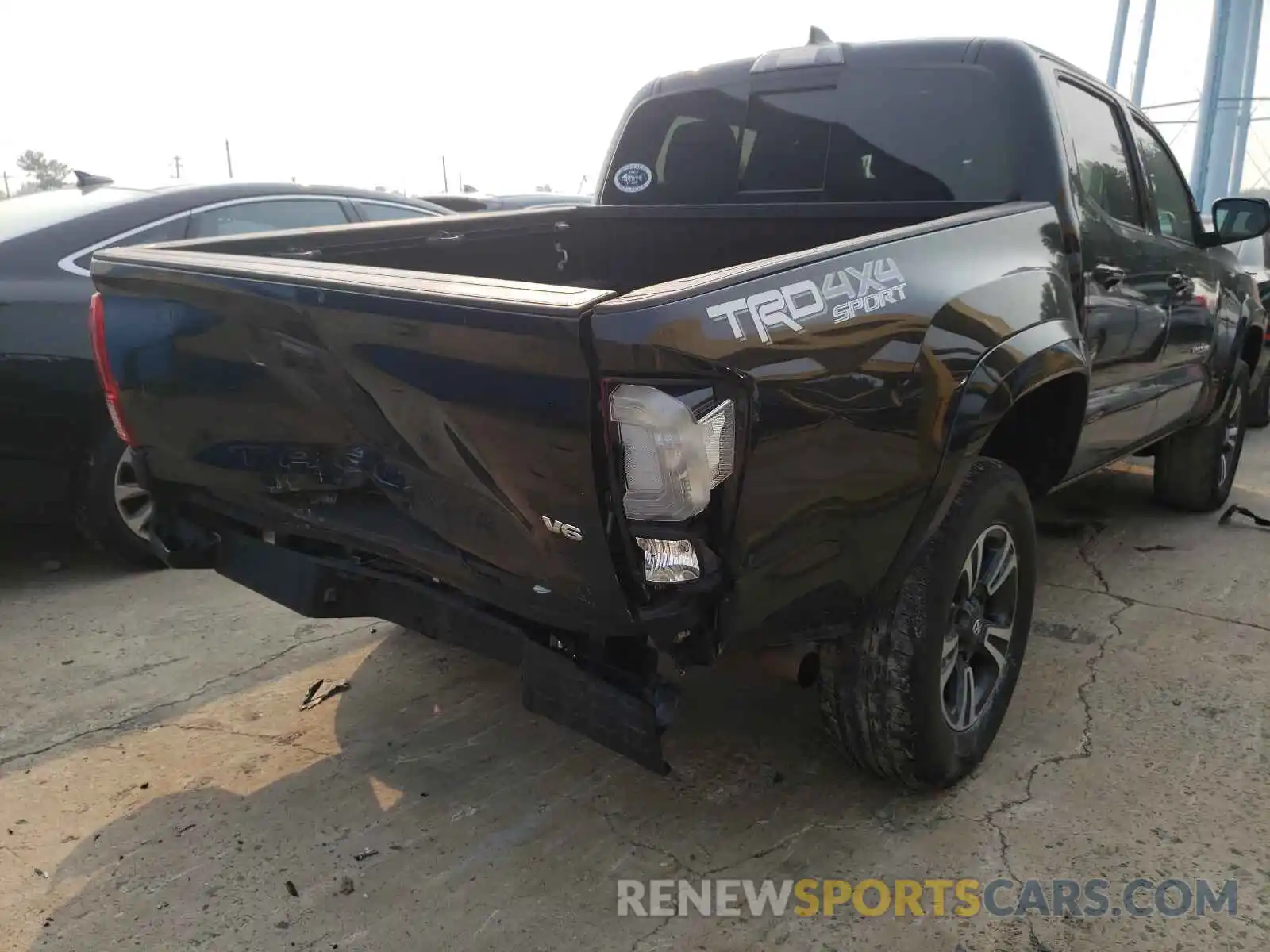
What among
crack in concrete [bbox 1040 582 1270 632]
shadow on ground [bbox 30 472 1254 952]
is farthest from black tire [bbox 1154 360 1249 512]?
shadow on ground [bbox 30 472 1254 952]

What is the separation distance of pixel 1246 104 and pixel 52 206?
1757cm

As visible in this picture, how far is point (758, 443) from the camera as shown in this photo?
1766 millimetres

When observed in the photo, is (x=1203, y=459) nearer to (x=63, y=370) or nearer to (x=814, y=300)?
(x=814, y=300)

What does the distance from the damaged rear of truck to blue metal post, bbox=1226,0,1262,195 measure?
1629 centimetres

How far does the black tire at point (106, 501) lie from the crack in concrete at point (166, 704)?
30.0 inches

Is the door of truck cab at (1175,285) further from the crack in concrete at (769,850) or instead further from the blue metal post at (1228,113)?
the blue metal post at (1228,113)

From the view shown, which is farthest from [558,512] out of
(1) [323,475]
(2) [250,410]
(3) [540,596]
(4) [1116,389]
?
(4) [1116,389]

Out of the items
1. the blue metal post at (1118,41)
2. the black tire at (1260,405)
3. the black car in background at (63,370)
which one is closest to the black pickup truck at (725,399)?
the black car in background at (63,370)

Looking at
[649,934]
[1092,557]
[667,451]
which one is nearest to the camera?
[667,451]

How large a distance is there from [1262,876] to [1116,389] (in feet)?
5.52

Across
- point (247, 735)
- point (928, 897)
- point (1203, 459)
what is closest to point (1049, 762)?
point (928, 897)

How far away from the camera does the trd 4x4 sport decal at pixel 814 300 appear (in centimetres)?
176

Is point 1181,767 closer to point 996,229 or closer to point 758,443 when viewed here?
point 996,229

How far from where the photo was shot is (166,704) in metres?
3.13
